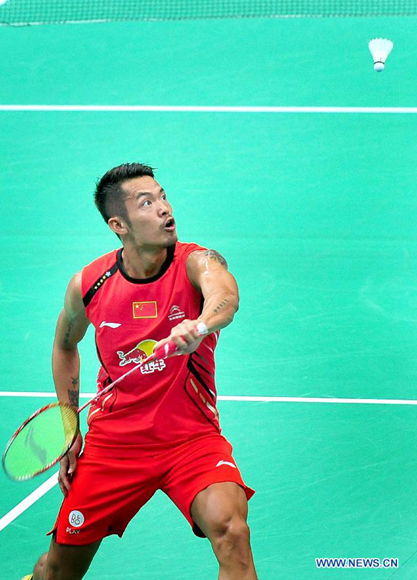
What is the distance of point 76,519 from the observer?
17.4ft

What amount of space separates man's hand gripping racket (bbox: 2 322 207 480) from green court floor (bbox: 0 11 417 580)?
1.28m

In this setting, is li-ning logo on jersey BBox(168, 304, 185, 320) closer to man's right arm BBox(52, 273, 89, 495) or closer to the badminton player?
the badminton player

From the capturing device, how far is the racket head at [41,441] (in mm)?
5324

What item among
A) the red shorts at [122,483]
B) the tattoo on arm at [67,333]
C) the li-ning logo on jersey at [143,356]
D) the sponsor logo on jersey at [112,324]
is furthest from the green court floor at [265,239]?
the sponsor logo on jersey at [112,324]

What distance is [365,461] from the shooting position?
7.30 meters

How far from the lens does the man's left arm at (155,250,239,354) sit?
4688mm

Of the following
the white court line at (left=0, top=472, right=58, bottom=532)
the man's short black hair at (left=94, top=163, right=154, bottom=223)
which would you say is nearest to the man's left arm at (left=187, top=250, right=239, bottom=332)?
the man's short black hair at (left=94, top=163, right=154, bottom=223)

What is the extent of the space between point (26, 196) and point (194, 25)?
11.2 ft

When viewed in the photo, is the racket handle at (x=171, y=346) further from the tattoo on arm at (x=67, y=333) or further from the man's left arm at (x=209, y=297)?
the tattoo on arm at (x=67, y=333)

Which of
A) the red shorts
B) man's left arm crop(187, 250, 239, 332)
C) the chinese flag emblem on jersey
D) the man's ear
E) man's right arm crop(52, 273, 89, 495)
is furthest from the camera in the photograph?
man's right arm crop(52, 273, 89, 495)

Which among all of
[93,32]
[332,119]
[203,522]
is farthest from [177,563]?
[93,32]

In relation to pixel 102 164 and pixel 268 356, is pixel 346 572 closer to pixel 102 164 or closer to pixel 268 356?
pixel 268 356

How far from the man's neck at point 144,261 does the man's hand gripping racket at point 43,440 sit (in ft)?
1.50

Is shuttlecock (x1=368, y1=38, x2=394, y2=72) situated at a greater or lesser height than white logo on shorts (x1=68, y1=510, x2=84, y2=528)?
greater
